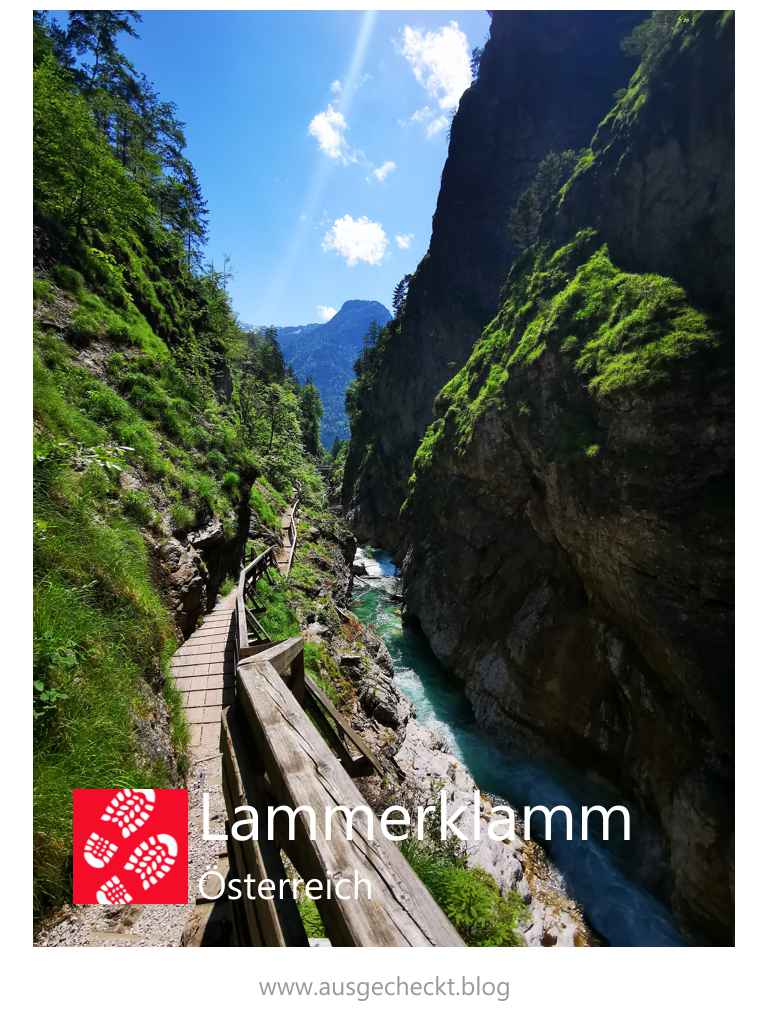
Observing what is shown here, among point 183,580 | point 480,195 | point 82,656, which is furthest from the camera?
point 480,195

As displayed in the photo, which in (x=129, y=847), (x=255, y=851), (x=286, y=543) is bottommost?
(x=129, y=847)

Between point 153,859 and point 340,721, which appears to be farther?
point 340,721

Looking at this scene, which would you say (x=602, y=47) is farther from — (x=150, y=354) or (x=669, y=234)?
(x=150, y=354)

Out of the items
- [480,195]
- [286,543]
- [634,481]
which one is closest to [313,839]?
[634,481]

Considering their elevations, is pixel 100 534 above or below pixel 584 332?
below

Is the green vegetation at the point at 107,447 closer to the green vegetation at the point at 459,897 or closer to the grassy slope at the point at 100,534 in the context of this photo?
the grassy slope at the point at 100,534

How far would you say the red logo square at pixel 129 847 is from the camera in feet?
7.93

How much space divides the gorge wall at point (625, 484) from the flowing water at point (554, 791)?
574 millimetres

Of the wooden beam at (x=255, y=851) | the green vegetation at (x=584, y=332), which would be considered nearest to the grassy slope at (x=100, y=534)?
the wooden beam at (x=255, y=851)

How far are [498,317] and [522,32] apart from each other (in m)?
40.0

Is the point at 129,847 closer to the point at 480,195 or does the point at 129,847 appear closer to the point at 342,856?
the point at 342,856

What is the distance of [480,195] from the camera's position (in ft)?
147

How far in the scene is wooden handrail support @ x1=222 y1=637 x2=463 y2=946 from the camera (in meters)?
1.26

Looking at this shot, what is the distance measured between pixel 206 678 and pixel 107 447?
3637 mm
